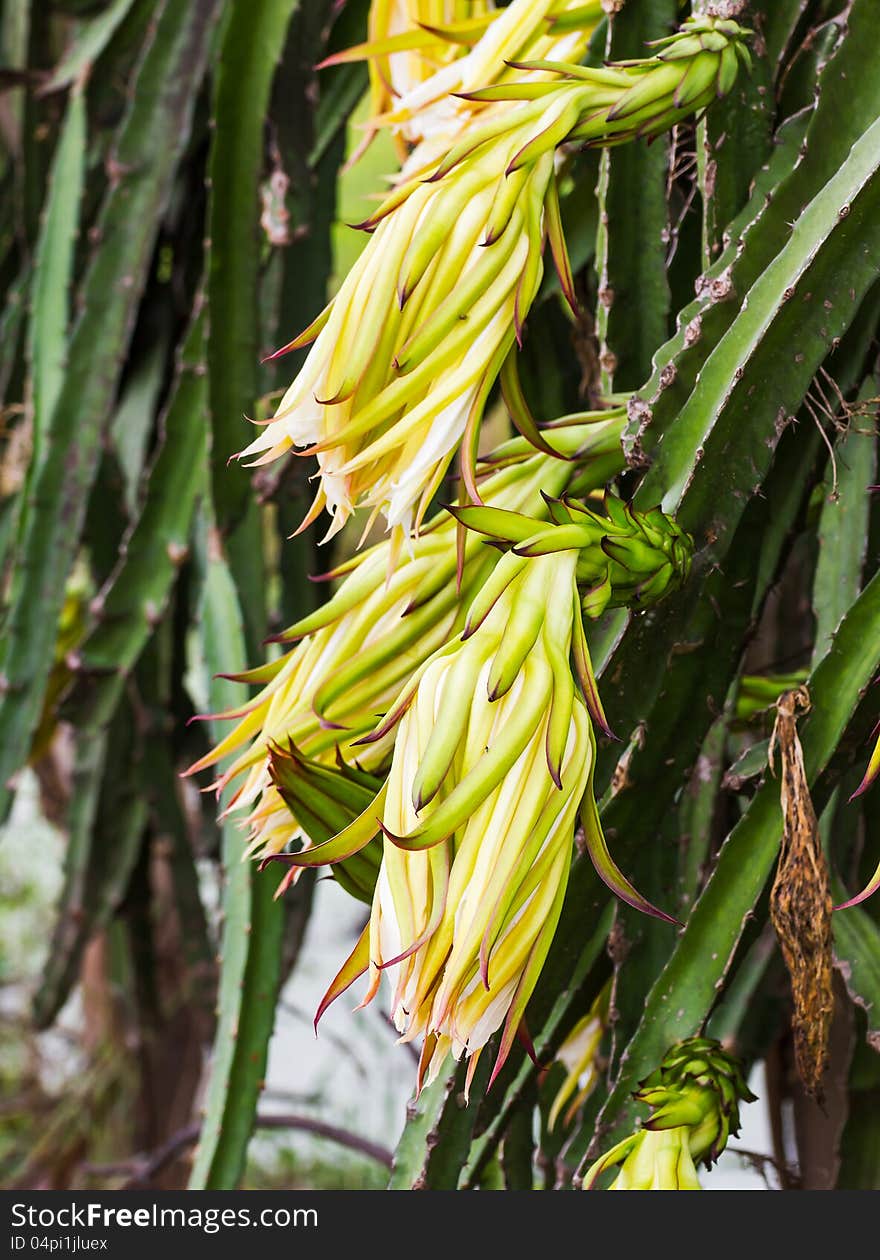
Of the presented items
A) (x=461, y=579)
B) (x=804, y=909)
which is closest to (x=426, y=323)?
(x=461, y=579)

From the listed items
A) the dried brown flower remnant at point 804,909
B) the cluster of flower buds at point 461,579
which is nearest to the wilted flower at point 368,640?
the cluster of flower buds at point 461,579

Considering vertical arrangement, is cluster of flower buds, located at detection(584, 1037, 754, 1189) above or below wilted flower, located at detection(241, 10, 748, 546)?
below

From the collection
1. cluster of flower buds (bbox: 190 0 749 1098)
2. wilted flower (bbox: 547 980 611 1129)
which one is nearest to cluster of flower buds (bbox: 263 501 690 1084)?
cluster of flower buds (bbox: 190 0 749 1098)

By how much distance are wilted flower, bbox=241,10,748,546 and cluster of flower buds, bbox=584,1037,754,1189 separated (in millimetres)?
186

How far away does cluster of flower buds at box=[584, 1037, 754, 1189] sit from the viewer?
34 centimetres

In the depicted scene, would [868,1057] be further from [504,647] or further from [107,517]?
[107,517]

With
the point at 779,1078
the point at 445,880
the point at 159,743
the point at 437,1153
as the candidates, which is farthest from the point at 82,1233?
the point at 159,743

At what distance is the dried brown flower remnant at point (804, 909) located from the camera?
13.9 inches

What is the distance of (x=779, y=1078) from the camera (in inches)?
25.5

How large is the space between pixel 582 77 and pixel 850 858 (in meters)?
0.33

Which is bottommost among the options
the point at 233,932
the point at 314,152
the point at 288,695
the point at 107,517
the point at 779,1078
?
the point at 779,1078

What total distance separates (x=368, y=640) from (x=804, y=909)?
0.50 feet

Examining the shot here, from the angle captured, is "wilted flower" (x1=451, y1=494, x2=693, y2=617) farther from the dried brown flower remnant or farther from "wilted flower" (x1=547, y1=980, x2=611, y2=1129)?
"wilted flower" (x1=547, y1=980, x2=611, y2=1129)

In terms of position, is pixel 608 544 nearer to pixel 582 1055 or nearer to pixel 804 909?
pixel 804 909
